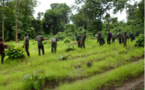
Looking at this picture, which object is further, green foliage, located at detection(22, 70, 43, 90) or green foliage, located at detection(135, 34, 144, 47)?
green foliage, located at detection(135, 34, 144, 47)

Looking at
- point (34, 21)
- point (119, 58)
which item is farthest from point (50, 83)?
point (34, 21)

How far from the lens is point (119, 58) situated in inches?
277

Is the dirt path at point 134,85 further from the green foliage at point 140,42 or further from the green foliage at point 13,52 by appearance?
the green foliage at point 140,42

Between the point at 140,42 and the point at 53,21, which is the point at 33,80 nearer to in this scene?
the point at 140,42

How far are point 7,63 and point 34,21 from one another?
25.5 meters

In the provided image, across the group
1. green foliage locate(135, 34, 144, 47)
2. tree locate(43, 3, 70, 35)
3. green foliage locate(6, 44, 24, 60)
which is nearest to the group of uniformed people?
green foliage locate(6, 44, 24, 60)

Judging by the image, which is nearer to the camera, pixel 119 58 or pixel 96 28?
pixel 119 58

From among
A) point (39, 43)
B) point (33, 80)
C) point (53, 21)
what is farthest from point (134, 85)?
point (53, 21)

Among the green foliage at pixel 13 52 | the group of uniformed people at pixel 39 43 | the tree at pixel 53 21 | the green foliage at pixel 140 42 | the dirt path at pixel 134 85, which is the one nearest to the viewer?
the dirt path at pixel 134 85

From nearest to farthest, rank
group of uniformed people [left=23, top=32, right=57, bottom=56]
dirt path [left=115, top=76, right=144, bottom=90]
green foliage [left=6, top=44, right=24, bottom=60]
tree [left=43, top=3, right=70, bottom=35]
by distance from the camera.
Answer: dirt path [left=115, top=76, right=144, bottom=90] < green foliage [left=6, top=44, right=24, bottom=60] < group of uniformed people [left=23, top=32, right=57, bottom=56] < tree [left=43, top=3, right=70, bottom=35]

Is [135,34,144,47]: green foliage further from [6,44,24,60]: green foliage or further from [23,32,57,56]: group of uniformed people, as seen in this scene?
[6,44,24,60]: green foliage

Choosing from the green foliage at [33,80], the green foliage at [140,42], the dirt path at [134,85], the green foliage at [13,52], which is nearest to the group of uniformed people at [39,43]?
the green foliage at [13,52]

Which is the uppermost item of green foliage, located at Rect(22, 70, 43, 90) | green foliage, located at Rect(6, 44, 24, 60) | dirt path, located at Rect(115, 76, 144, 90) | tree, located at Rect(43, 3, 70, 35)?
tree, located at Rect(43, 3, 70, 35)

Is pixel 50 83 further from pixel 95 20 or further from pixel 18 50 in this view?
pixel 95 20
